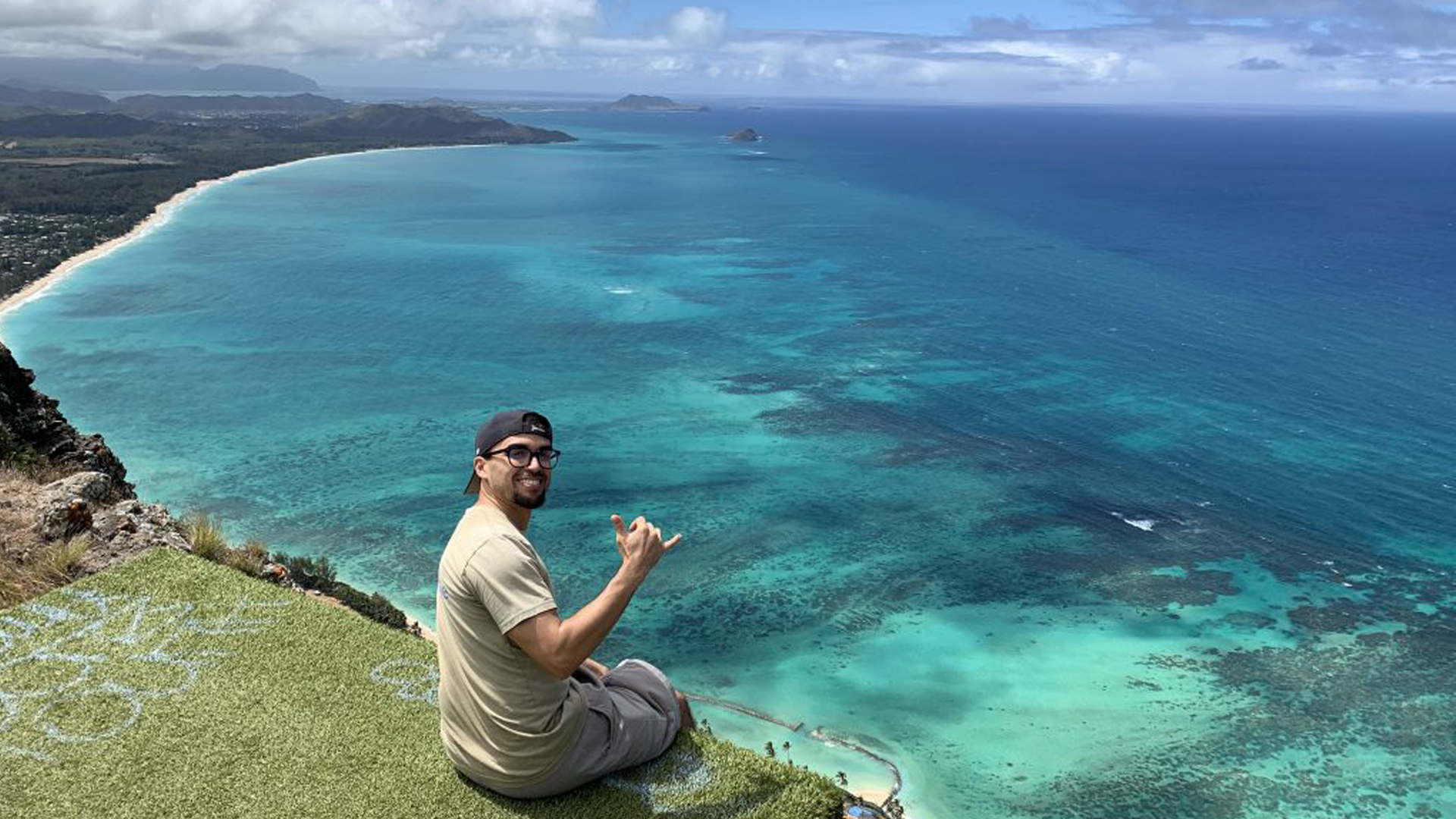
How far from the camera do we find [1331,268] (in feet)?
241

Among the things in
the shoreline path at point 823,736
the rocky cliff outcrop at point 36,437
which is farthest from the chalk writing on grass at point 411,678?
the shoreline path at point 823,736

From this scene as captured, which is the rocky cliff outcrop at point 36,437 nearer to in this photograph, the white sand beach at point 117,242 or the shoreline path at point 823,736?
the shoreline path at point 823,736

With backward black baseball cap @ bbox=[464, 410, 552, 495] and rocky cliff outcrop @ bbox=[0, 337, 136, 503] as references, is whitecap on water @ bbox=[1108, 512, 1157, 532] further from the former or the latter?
backward black baseball cap @ bbox=[464, 410, 552, 495]

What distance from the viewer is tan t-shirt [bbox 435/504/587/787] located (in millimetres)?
5176

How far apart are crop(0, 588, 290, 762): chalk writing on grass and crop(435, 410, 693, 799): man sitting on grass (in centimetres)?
273

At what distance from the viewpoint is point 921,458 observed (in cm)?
3544

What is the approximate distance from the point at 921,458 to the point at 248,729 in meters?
30.1

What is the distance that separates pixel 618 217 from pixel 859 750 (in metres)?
79.6

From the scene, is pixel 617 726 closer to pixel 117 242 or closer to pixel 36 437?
pixel 36 437

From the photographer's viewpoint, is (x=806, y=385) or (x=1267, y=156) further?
(x=1267, y=156)

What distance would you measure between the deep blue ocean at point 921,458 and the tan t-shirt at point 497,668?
13.3 meters

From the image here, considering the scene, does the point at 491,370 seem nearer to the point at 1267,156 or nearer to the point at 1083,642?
the point at 1083,642

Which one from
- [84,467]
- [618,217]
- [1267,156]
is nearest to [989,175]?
[618,217]

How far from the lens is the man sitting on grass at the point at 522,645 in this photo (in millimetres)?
5117
